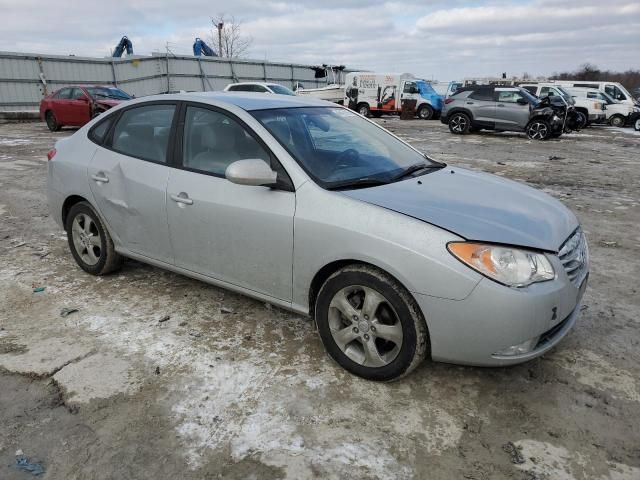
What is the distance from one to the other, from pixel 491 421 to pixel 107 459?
185cm

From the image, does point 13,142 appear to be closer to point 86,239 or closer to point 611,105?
A: point 86,239

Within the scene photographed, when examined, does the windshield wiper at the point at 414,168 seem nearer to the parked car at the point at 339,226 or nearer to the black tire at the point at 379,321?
A: the parked car at the point at 339,226

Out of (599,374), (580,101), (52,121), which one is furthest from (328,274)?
(580,101)

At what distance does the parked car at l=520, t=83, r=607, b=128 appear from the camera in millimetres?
19938

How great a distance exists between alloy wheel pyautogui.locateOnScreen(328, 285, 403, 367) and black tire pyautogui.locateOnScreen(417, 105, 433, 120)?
948 inches

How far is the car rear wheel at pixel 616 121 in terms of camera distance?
888 inches

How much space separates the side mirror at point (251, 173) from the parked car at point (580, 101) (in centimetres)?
1990

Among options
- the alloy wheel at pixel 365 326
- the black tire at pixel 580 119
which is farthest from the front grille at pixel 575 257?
the black tire at pixel 580 119

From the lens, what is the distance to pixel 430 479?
6.98ft

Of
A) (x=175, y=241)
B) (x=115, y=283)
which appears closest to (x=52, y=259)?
(x=115, y=283)

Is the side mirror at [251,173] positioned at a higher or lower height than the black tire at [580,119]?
higher

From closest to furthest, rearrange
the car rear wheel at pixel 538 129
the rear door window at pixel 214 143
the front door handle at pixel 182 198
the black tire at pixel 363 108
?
1. the rear door window at pixel 214 143
2. the front door handle at pixel 182 198
3. the car rear wheel at pixel 538 129
4. the black tire at pixel 363 108

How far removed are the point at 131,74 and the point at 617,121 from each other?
23650mm

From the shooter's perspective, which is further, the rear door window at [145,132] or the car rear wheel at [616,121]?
the car rear wheel at [616,121]
